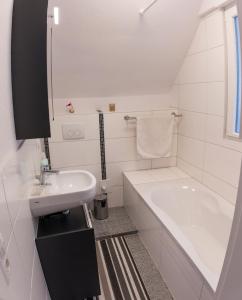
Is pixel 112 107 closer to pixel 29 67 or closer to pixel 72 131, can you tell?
pixel 72 131

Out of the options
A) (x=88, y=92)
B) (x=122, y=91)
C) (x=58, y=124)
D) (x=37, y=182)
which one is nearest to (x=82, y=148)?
(x=58, y=124)

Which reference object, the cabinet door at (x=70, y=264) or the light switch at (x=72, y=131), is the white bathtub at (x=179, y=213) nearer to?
the cabinet door at (x=70, y=264)

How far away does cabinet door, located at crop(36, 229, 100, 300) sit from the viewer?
4.30 feet

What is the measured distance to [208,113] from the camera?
6.79ft

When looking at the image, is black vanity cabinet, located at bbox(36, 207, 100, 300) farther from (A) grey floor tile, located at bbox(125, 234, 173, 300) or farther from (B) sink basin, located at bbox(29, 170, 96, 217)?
(A) grey floor tile, located at bbox(125, 234, 173, 300)

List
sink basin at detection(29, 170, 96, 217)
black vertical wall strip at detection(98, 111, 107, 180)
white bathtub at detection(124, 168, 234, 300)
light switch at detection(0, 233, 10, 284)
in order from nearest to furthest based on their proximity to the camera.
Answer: light switch at detection(0, 233, 10, 284), sink basin at detection(29, 170, 96, 217), white bathtub at detection(124, 168, 234, 300), black vertical wall strip at detection(98, 111, 107, 180)

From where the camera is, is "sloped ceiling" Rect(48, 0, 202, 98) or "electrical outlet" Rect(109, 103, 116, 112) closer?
"sloped ceiling" Rect(48, 0, 202, 98)

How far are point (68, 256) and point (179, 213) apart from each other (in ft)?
4.27

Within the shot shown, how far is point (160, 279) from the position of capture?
1727mm

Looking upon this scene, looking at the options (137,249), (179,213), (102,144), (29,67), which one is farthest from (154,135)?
(29,67)

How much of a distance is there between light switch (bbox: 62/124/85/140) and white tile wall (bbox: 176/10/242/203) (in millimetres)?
1226

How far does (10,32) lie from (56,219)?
3.86ft

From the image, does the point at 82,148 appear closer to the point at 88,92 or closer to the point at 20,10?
the point at 88,92

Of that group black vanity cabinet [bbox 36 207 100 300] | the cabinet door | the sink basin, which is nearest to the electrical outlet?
the sink basin
